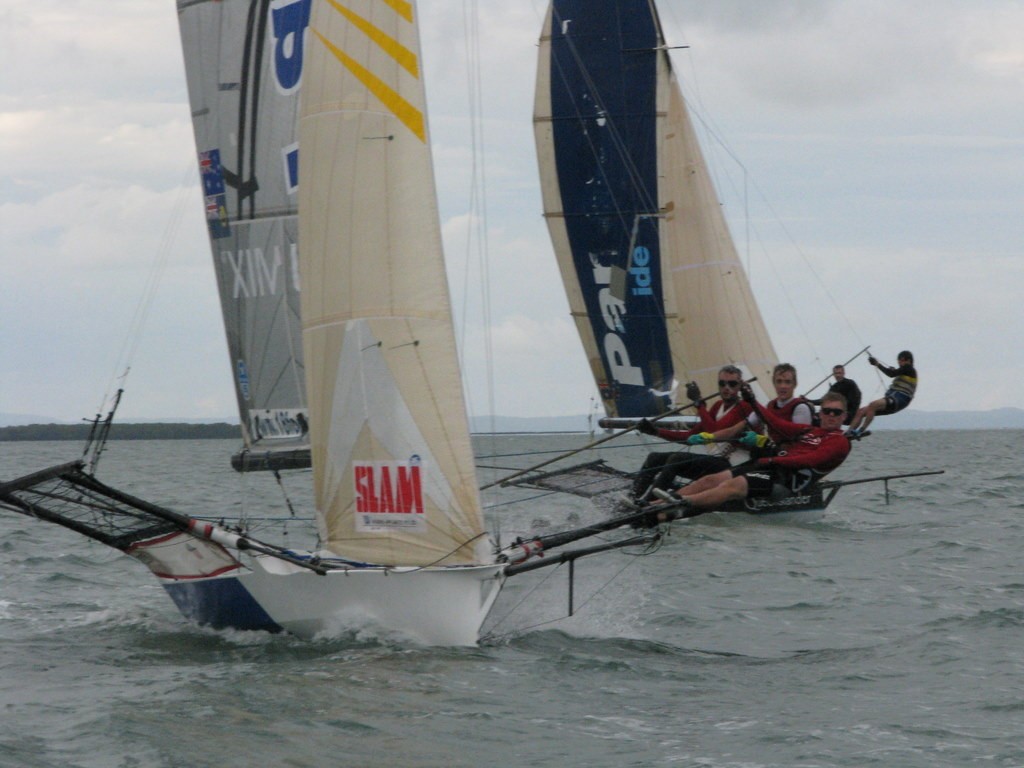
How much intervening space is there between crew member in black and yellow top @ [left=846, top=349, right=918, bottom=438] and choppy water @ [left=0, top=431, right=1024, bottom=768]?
4224 millimetres

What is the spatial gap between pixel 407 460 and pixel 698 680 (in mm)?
2041

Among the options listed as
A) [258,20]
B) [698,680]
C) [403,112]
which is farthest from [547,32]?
[698,680]

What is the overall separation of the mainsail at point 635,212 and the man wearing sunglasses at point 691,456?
793 centimetres

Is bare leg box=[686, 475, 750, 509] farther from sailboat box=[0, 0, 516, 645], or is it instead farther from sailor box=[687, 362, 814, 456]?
sailor box=[687, 362, 814, 456]

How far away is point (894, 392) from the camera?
17844mm

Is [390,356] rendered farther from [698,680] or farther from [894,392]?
[894,392]

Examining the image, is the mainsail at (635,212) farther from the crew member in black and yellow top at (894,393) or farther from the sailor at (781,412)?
the sailor at (781,412)

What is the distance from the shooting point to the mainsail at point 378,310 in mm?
8914

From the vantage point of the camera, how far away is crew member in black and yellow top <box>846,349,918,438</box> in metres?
17.6

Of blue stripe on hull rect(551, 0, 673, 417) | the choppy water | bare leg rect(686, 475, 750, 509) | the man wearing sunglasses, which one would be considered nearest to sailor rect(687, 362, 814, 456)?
the man wearing sunglasses

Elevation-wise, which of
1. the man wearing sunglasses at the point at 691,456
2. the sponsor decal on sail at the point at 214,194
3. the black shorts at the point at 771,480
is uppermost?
the sponsor decal on sail at the point at 214,194

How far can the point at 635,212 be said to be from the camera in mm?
21547

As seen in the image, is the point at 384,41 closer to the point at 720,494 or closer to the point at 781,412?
the point at 720,494

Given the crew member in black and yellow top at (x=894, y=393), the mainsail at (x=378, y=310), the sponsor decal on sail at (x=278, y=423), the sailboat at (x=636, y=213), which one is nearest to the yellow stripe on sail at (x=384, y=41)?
the mainsail at (x=378, y=310)
